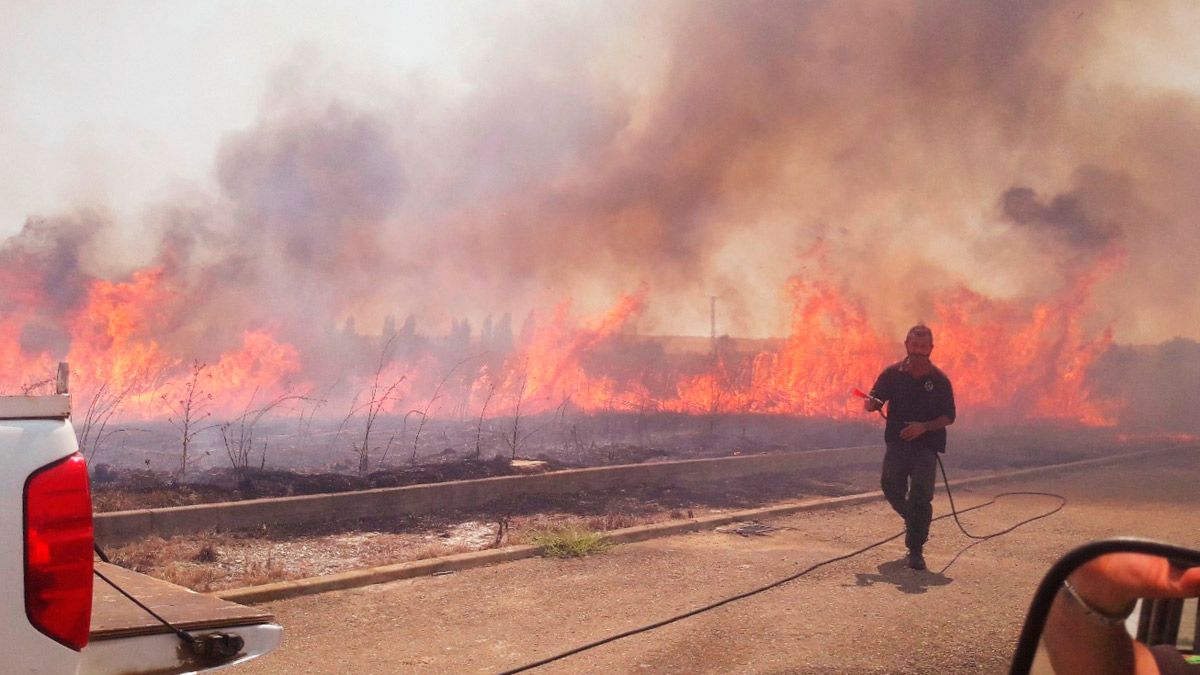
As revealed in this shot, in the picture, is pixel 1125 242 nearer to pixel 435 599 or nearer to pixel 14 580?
pixel 435 599

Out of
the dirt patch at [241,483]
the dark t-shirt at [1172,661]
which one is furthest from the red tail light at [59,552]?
the dirt patch at [241,483]

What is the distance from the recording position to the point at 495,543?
748cm

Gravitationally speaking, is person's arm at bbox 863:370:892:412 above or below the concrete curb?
above

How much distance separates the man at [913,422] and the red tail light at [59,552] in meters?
6.00

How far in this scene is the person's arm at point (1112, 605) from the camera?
1.43m

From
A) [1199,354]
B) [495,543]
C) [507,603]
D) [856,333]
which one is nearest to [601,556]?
[495,543]

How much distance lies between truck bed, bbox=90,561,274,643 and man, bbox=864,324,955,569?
5.39 metres

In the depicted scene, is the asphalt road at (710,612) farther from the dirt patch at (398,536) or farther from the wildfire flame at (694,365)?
the wildfire flame at (694,365)

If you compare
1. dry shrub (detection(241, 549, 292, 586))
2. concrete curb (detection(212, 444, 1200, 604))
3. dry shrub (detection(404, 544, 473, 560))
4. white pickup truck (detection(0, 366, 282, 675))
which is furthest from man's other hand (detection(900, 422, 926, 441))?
white pickup truck (detection(0, 366, 282, 675))

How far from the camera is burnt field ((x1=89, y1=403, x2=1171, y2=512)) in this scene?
966cm

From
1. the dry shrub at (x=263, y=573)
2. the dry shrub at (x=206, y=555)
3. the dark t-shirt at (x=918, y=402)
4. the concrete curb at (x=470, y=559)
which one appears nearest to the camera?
the concrete curb at (x=470, y=559)

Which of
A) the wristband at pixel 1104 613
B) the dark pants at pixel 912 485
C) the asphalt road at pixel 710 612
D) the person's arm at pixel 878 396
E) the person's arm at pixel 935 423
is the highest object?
the person's arm at pixel 878 396

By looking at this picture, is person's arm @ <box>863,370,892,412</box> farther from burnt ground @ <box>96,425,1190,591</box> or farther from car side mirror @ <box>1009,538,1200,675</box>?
car side mirror @ <box>1009,538,1200,675</box>

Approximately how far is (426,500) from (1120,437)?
2011cm
